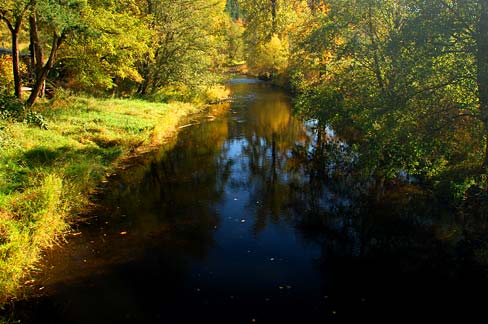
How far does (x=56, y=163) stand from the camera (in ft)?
47.8

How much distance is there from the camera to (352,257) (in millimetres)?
10766

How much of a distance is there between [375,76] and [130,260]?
1143 centimetres

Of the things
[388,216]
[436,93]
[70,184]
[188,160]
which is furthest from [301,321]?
[188,160]

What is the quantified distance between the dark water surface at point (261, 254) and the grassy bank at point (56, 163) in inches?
26.5

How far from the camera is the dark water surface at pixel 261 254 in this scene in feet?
28.1

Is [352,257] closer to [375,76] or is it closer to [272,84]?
[375,76]

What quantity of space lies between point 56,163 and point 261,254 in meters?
8.80

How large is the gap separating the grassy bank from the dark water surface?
67 cm

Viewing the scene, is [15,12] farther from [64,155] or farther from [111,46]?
[64,155]

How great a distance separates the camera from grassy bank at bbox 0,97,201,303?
984cm

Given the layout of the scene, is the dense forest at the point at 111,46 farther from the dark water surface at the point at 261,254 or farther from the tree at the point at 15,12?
the dark water surface at the point at 261,254

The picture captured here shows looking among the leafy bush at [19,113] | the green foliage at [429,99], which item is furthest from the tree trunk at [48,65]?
the green foliage at [429,99]

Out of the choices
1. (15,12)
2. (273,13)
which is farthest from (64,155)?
(273,13)

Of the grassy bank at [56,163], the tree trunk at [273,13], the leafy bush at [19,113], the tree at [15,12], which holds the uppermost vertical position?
the tree trunk at [273,13]
